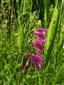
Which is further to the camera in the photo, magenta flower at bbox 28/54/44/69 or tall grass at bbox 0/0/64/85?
magenta flower at bbox 28/54/44/69

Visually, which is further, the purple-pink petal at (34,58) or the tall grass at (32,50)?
the purple-pink petal at (34,58)

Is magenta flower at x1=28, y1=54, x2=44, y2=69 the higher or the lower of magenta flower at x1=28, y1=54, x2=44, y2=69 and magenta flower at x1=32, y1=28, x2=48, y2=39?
the lower

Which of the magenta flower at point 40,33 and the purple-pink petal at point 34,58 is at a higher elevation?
the magenta flower at point 40,33

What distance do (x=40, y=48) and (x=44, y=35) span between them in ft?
0.23

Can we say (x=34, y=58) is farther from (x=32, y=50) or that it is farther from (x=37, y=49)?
(x=32, y=50)

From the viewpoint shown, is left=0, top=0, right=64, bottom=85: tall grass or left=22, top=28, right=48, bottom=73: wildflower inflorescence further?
left=22, top=28, right=48, bottom=73: wildflower inflorescence

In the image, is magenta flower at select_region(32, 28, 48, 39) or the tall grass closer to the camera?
the tall grass

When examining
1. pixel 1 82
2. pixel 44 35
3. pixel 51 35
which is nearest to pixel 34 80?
pixel 1 82

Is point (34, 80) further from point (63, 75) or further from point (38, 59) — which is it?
point (38, 59)

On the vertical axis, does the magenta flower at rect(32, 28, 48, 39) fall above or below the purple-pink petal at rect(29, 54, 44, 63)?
above

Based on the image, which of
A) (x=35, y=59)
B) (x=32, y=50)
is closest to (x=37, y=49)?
(x=35, y=59)

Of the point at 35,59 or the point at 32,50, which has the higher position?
the point at 35,59

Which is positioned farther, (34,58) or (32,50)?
(32,50)

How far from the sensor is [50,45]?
73 centimetres
